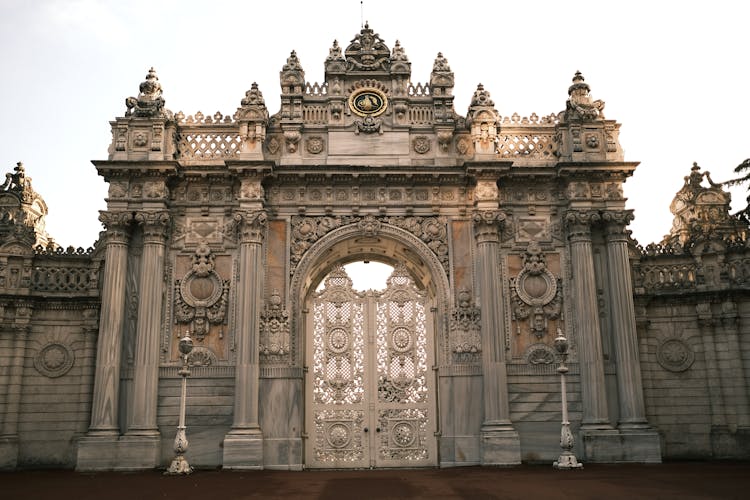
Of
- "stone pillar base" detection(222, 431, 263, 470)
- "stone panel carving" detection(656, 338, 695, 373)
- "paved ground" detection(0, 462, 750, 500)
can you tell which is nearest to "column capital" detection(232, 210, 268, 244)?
"stone pillar base" detection(222, 431, 263, 470)

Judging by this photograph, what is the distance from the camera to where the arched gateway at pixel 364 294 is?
62.1ft

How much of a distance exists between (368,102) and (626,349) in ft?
33.2

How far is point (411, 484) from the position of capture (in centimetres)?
1455

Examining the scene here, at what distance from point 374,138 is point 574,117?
5910mm

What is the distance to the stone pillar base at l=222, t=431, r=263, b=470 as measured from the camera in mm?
18156

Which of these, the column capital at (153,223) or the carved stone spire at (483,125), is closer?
the column capital at (153,223)

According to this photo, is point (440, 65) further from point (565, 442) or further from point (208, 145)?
point (565, 442)

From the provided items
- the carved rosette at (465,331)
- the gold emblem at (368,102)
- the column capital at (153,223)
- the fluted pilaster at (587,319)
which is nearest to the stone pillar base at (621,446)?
the fluted pilaster at (587,319)

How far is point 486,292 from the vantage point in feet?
64.3

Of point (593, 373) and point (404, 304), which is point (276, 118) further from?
point (593, 373)

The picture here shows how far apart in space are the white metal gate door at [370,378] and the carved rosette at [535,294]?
2633mm

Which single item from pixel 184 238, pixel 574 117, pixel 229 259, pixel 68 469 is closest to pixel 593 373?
pixel 574 117

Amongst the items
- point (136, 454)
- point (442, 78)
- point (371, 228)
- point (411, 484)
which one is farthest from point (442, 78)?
point (136, 454)

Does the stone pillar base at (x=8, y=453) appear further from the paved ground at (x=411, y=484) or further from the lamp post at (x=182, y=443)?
the lamp post at (x=182, y=443)
